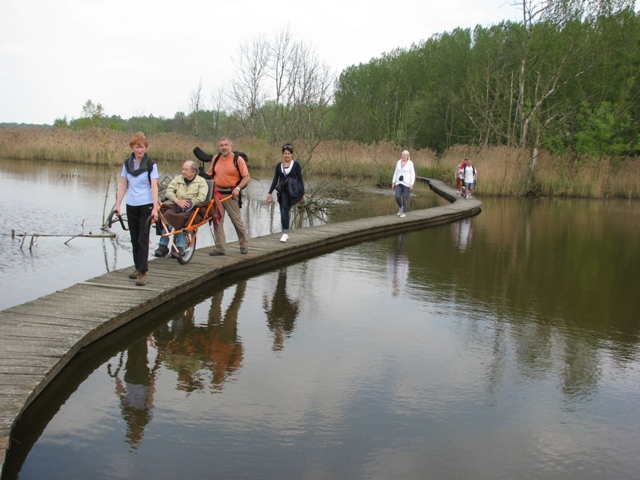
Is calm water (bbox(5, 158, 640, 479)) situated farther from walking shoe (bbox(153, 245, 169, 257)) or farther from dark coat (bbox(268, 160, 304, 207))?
dark coat (bbox(268, 160, 304, 207))

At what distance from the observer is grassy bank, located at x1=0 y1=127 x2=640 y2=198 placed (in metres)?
29.1

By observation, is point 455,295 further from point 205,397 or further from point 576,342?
point 205,397

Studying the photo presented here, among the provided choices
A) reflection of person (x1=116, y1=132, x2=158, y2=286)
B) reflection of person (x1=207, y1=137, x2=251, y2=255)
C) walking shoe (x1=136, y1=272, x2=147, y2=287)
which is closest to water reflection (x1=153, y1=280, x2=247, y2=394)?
walking shoe (x1=136, y1=272, x2=147, y2=287)

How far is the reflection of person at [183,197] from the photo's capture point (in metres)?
8.69

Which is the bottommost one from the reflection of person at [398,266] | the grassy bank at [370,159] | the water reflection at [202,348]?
the water reflection at [202,348]

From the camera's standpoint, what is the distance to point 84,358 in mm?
5445

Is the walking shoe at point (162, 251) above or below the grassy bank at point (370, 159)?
below

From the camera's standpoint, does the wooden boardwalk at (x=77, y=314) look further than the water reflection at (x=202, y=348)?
No

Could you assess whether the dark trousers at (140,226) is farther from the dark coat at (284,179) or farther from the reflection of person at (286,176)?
the dark coat at (284,179)

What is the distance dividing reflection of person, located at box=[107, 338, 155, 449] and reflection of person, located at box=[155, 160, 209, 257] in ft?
10.2

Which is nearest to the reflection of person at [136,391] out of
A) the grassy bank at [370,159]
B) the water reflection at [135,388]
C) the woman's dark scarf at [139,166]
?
the water reflection at [135,388]

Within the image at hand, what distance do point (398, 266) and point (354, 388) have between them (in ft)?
19.1

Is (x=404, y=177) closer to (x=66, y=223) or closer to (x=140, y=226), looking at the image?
(x=66, y=223)

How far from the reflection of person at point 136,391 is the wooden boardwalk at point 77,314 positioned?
43 cm
